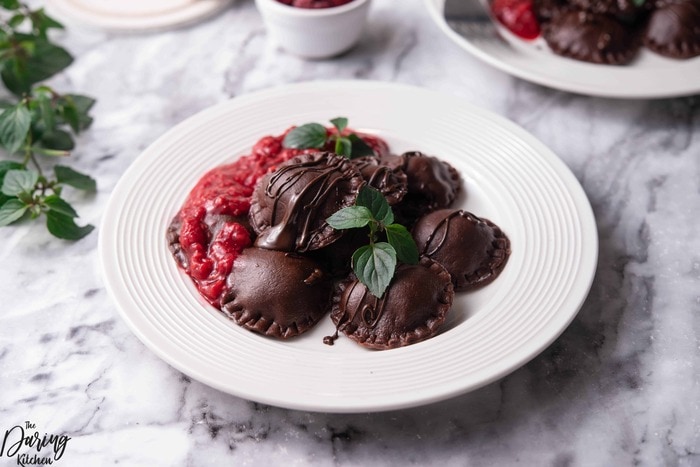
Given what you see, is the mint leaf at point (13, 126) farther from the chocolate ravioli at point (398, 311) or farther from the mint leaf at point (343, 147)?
the chocolate ravioli at point (398, 311)

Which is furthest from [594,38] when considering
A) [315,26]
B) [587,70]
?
[315,26]

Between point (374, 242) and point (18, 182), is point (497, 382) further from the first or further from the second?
point (18, 182)

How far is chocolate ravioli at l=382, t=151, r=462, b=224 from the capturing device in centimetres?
292

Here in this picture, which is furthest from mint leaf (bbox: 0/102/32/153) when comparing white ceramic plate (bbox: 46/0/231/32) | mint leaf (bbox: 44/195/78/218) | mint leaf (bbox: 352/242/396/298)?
mint leaf (bbox: 352/242/396/298)

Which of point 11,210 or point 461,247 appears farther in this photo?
point 11,210

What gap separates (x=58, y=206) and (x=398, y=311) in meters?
1.59

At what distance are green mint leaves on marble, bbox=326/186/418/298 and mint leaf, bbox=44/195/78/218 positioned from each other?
130 cm

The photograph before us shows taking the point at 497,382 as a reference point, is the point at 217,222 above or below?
above

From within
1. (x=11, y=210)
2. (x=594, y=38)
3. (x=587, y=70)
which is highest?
(x=594, y=38)

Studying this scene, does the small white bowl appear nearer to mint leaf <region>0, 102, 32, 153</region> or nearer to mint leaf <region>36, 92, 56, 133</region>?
mint leaf <region>36, 92, 56, 133</region>

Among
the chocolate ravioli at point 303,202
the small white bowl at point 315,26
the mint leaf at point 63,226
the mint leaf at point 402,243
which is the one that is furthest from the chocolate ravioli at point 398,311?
the small white bowl at point 315,26

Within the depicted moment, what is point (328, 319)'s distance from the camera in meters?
2.65

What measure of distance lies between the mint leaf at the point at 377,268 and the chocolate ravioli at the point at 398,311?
0.07 meters

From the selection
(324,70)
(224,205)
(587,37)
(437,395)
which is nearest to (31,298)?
(224,205)
